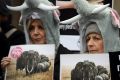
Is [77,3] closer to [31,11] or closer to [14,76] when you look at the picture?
[31,11]

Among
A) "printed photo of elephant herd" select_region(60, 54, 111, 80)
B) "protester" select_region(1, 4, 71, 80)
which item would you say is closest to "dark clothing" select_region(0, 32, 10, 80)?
"protester" select_region(1, 4, 71, 80)

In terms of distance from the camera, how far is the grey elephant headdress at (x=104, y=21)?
216 cm

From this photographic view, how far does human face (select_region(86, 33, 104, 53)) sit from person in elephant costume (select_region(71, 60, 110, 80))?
0.38ft

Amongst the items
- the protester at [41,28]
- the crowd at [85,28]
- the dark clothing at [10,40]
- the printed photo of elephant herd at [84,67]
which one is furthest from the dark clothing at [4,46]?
the printed photo of elephant herd at [84,67]

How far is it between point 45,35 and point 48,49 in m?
0.14

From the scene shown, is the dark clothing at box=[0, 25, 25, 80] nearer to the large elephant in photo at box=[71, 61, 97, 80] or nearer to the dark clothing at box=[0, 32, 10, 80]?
the dark clothing at box=[0, 32, 10, 80]

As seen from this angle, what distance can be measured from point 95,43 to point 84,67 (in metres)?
0.18

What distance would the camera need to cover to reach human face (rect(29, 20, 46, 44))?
89.2 inches

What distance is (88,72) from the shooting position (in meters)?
2.05

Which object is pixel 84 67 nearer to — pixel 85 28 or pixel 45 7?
pixel 85 28

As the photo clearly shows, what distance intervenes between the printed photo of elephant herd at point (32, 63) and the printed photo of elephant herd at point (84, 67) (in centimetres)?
10

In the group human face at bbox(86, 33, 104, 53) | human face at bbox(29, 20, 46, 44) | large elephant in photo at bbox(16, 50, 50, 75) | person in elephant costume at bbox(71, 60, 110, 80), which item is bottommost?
person in elephant costume at bbox(71, 60, 110, 80)

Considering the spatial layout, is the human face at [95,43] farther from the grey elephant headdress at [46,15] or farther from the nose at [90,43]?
the grey elephant headdress at [46,15]

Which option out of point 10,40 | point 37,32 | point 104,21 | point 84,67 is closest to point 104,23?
point 104,21
